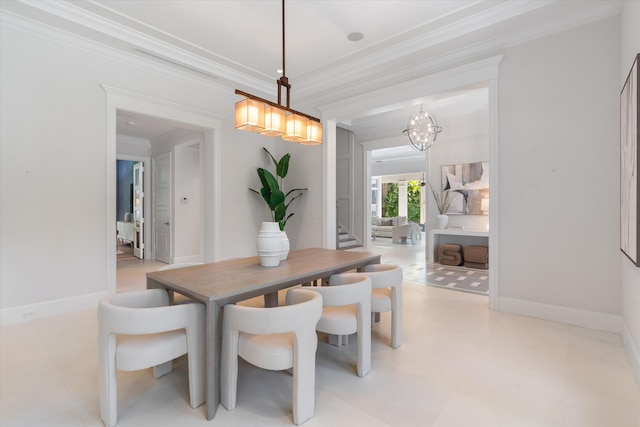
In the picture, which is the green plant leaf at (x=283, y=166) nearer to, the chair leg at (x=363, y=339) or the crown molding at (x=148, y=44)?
the crown molding at (x=148, y=44)

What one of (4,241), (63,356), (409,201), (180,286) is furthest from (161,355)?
(409,201)

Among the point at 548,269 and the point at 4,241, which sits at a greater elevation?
the point at 4,241

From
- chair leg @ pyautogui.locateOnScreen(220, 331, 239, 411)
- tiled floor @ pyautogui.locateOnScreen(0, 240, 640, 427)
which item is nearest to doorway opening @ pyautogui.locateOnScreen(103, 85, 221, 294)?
tiled floor @ pyautogui.locateOnScreen(0, 240, 640, 427)

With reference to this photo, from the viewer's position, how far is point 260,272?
2.20 metres

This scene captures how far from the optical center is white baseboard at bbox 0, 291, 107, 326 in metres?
2.91

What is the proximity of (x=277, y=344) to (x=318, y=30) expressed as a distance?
3.28 meters

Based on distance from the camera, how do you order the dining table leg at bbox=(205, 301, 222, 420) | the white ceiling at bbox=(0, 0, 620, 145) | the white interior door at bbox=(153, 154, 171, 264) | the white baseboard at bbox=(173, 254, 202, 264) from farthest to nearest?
the white interior door at bbox=(153, 154, 171, 264), the white baseboard at bbox=(173, 254, 202, 264), the white ceiling at bbox=(0, 0, 620, 145), the dining table leg at bbox=(205, 301, 222, 420)

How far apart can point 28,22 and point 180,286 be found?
11.1 feet

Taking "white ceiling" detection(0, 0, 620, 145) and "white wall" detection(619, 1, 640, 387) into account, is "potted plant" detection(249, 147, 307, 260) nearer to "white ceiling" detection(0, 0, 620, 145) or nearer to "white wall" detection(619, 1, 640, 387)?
"white ceiling" detection(0, 0, 620, 145)

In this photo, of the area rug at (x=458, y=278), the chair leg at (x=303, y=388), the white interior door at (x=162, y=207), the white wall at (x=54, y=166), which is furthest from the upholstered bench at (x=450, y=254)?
the white interior door at (x=162, y=207)

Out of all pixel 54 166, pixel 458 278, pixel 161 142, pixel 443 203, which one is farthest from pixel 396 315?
pixel 161 142

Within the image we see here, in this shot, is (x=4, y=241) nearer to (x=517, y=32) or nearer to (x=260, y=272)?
(x=260, y=272)

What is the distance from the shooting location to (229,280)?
6.39ft

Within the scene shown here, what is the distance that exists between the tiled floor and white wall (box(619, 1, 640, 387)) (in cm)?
14
